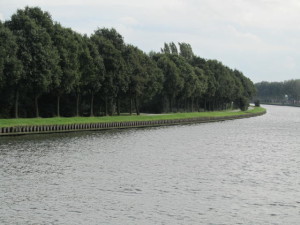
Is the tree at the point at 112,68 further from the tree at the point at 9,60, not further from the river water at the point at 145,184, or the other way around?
the river water at the point at 145,184

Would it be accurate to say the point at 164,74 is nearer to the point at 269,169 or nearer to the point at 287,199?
the point at 269,169

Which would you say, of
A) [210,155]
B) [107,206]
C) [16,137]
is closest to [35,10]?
[16,137]

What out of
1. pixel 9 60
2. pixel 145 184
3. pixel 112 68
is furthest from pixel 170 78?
pixel 145 184

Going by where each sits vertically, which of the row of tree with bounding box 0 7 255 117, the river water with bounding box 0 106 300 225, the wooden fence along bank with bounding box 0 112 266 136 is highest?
the row of tree with bounding box 0 7 255 117

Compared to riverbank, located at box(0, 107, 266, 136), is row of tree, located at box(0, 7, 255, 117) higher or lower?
higher

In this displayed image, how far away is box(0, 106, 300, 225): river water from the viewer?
3038 cm

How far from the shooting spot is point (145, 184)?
130ft

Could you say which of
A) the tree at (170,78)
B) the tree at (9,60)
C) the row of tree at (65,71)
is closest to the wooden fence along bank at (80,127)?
the row of tree at (65,71)

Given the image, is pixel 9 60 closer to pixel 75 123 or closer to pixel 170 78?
pixel 75 123

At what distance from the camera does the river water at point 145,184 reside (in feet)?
99.7

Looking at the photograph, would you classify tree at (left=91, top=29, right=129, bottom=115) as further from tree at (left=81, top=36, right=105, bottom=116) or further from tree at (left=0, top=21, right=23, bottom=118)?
tree at (left=0, top=21, right=23, bottom=118)

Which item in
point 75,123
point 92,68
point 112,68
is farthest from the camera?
point 112,68

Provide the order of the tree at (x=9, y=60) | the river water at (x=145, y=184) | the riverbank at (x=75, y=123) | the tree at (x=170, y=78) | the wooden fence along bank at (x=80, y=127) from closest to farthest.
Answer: the river water at (x=145, y=184)
the wooden fence along bank at (x=80, y=127)
the riverbank at (x=75, y=123)
the tree at (x=9, y=60)
the tree at (x=170, y=78)

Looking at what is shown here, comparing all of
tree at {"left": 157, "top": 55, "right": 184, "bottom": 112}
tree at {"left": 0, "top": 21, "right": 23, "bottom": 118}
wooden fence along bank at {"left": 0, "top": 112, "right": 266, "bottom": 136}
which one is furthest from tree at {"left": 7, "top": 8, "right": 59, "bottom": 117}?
tree at {"left": 157, "top": 55, "right": 184, "bottom": 112}
